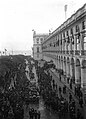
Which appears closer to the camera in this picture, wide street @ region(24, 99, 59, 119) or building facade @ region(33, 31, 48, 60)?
wide street @ region(24, 99, 59, 119)

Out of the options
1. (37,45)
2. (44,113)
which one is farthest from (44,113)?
(37,45)

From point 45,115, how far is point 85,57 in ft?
38.2

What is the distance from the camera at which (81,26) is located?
3148cm

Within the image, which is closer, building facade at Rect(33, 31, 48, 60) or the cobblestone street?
the cobblestone street

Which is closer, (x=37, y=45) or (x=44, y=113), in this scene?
(x=44, y=113)

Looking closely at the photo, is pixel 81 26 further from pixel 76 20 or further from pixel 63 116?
pixel 63 116

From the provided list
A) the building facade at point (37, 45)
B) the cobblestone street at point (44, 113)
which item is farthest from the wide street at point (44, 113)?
the building facade at point (37, 45)

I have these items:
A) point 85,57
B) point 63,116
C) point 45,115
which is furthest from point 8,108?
point 85,57

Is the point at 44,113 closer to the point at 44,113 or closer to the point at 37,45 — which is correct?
the point at 44,113

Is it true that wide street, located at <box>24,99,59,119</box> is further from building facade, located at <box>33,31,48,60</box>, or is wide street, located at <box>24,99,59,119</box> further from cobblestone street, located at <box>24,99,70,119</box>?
building facade, located at <box>33,31,48,60</box>

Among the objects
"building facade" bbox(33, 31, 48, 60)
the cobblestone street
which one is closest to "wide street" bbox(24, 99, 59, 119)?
the cobblestone street

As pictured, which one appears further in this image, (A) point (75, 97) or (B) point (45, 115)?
(A) point (75, 97)

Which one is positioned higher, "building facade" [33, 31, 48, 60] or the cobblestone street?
"building facade" [33, 31, 48, 60]

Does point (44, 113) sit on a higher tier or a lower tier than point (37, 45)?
lower
